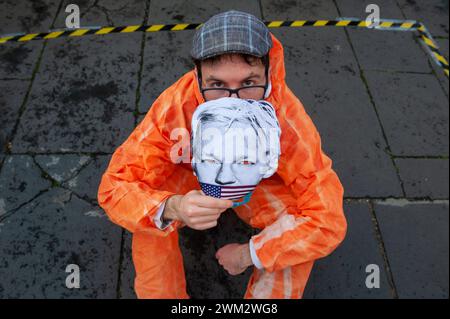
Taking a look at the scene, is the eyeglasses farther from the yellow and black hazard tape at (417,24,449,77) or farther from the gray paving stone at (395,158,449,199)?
the yellow and black hazard tape at (417,24,449,77)

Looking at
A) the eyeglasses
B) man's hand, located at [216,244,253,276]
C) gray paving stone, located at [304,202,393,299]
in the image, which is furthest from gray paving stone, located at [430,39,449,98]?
man's hand, located at [216,244,253,276]

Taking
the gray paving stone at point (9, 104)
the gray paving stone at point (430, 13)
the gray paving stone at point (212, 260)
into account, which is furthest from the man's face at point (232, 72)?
the gray paving stone at point (430, 13)

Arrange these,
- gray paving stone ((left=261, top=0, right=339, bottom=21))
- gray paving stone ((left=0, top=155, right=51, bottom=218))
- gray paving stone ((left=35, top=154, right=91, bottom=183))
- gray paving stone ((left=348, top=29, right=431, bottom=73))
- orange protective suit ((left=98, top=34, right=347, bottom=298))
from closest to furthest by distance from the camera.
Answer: orange protective suit ((left=98, top=34, right=347, bottom=298))
gray paving stone ((left=0, top=155, right=51, bottom=218))
gray paving stone ((left=35, top=154, right=91, bottom=183))
gray paving stone ((left=348, top=29, right=431, bottom=73))
gray paving stone ((left=261, top=0, right=339, bottom=21))

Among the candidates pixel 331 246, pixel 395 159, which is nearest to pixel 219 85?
pixel 331 246

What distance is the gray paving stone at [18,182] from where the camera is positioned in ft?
8.64

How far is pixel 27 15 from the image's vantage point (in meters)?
3.79

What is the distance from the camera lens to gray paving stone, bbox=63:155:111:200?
269 cm

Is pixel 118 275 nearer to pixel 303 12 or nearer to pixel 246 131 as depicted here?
pixel 246 131

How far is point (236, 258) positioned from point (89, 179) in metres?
1.38

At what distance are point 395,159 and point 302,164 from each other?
5.04 feet

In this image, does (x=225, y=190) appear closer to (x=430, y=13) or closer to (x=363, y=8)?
(x=363, y=8)

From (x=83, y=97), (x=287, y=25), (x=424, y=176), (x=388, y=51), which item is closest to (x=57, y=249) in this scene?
(x=83, y=97)

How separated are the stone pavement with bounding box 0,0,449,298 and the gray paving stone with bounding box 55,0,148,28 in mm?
18

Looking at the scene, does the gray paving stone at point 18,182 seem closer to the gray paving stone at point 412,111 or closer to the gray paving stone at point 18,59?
the gray paving stone at point 18,59
